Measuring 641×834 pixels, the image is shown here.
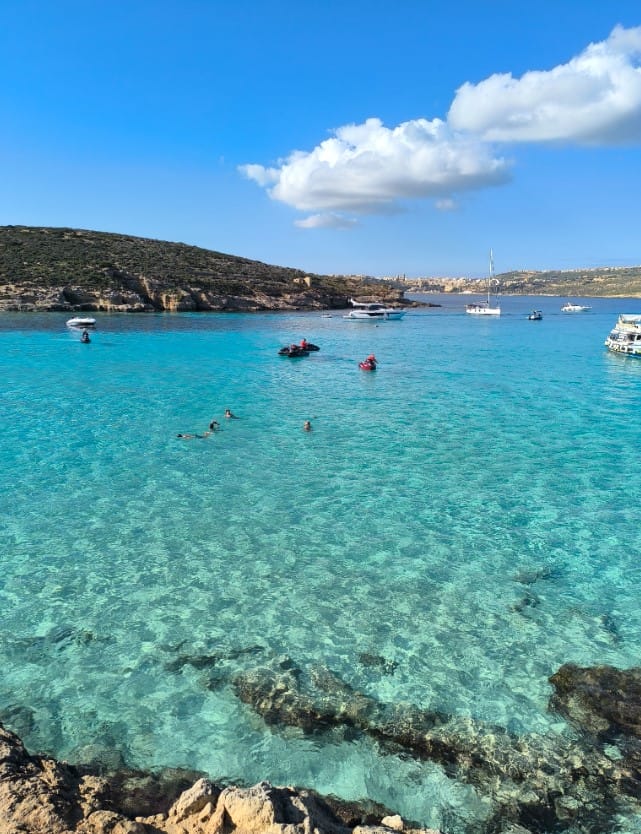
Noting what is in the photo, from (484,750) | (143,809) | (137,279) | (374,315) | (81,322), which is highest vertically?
(137,279)

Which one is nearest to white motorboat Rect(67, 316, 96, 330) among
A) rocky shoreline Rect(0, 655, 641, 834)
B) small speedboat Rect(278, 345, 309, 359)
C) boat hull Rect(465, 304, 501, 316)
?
small speedboat Rect(278, 345, 309, 359)

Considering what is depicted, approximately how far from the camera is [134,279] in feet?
269

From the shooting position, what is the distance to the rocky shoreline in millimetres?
4348

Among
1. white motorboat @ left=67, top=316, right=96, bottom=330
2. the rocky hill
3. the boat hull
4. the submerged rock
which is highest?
the rocky hill

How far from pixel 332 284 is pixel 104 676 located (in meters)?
115

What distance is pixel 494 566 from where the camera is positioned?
10.4m

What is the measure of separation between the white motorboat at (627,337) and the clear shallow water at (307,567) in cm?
2225

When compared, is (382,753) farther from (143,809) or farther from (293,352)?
(293,352)

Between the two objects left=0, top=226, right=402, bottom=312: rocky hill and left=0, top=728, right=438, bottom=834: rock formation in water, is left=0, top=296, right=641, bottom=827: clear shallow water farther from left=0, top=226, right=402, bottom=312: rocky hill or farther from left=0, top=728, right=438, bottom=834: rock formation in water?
left=0, top=226, right=402, bottom=312: rocky hill

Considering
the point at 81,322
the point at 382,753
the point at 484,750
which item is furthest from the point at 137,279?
the point at 484,750

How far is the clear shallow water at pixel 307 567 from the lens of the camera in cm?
658

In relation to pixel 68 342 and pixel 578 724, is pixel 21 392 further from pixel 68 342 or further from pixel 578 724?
pixel 578 724

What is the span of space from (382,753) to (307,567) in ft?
14.4

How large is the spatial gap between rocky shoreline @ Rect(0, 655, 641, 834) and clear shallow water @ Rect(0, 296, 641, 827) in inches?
9.4
